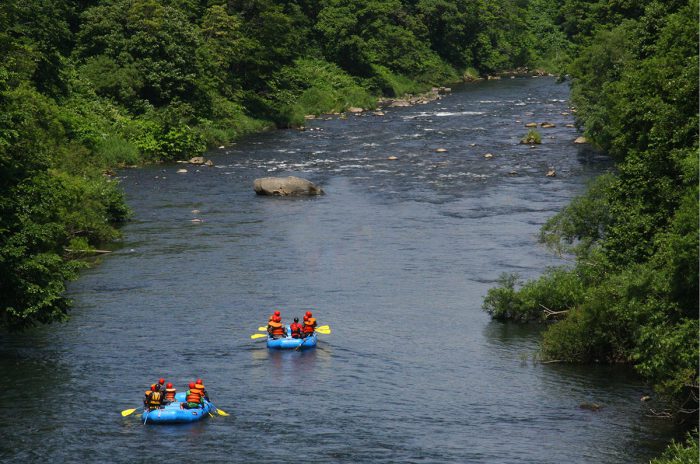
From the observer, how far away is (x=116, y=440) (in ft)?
111

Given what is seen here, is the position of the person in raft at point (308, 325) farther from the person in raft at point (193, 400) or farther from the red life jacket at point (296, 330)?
the person in raft at point (193, 400)

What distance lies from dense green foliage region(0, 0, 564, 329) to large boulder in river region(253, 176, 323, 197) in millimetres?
11166

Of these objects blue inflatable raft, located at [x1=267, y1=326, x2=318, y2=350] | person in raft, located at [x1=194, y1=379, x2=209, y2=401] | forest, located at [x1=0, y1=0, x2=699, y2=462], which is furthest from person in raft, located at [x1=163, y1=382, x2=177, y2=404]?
blue inflatable raft, located at [x1=267, y1=326, x2=318, y2=350]

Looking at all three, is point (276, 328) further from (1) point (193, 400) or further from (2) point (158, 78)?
(2) point (158, 78)

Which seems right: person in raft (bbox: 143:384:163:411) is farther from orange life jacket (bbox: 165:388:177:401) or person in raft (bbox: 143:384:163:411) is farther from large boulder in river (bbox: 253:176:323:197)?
large boulder in river (bbox: 253:176:323:197)

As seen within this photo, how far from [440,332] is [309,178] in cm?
3288

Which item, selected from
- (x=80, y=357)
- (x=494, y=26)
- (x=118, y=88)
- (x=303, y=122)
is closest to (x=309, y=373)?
(x=80, y=357)

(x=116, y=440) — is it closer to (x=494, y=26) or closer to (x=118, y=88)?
(x=118, y=88)

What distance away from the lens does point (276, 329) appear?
141ft

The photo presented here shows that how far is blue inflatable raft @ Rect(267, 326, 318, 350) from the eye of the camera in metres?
42.8

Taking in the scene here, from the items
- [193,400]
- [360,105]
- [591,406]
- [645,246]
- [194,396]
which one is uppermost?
[360,105]

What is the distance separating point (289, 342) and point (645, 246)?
46.7 feet

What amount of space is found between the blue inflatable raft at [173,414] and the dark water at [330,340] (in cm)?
32

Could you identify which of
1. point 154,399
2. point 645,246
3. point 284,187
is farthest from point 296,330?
point 284,187
